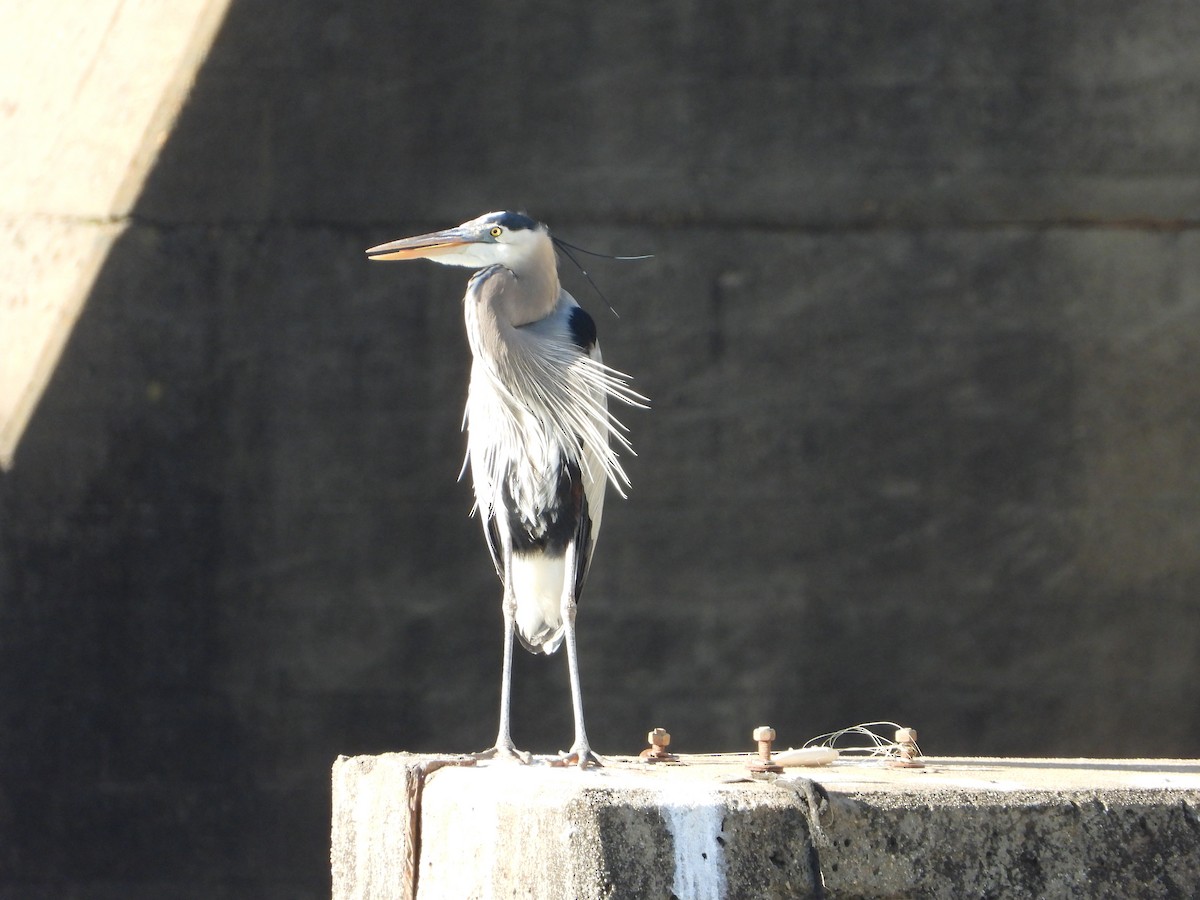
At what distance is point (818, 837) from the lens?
196 centimetres

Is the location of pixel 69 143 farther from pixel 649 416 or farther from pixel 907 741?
pixel 907 741

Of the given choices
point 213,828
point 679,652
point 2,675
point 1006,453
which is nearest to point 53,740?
point 2,675

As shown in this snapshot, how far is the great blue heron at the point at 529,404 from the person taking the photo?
3.19 m

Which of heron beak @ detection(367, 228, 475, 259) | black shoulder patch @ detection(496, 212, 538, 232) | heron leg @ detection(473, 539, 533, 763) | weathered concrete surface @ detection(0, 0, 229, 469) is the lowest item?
heron leg @ detection(473, 539, 533, 763)

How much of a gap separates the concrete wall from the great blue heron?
5.20 ft

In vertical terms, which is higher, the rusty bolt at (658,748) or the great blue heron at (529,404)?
the great blue heron at (529,404)

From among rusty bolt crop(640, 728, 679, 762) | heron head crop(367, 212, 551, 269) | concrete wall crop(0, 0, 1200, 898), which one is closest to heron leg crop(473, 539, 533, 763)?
rusty bolt crop(640, 728, 679, 762)

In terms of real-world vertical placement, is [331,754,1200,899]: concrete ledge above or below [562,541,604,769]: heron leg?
below

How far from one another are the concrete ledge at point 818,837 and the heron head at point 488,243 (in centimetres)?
138

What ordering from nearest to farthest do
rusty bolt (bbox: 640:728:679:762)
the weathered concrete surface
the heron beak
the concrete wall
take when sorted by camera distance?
rusty bolt (bbox: 640:728:679:762), the heron beak, the concrete wall, the weathered concrete surface

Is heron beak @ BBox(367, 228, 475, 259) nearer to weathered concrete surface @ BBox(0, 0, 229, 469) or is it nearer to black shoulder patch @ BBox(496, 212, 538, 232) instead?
black shoulder patch @ BBox(496, 212, 538, 232)

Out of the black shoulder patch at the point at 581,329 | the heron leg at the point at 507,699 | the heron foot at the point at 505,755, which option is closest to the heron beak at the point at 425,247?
the black shoulder patch at the point at 581,329

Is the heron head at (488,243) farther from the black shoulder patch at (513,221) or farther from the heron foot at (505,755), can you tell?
the heron foot at (505,755)

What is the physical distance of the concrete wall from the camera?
190 inches
